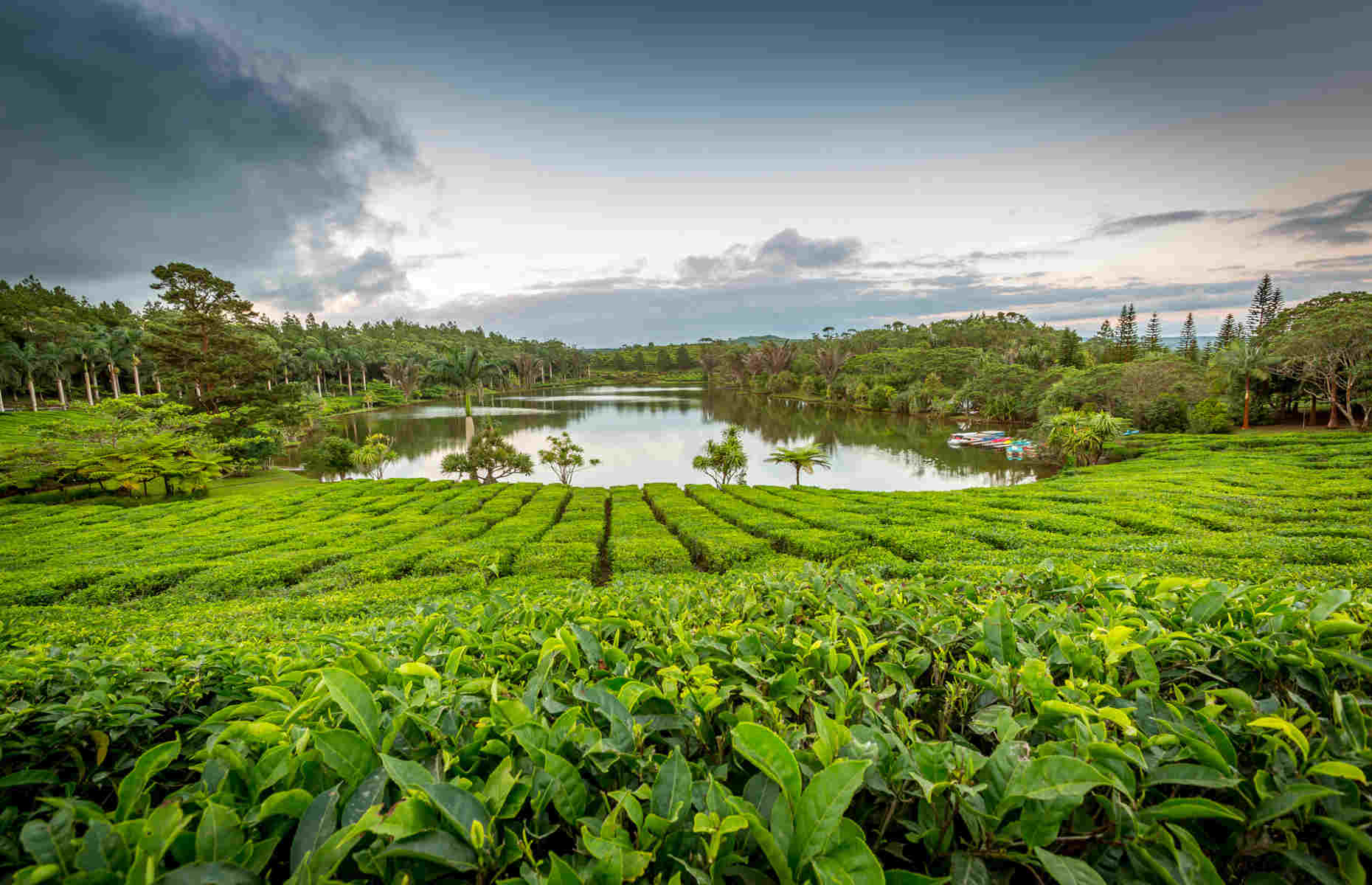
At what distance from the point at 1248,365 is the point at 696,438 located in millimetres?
30572

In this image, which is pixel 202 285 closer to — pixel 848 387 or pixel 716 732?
pixel 716 732

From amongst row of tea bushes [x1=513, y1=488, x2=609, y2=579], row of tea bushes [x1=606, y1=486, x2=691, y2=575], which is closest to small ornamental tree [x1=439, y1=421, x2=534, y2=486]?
row of tea bushes [x1=513, y1=488, x2=609, y2=579]

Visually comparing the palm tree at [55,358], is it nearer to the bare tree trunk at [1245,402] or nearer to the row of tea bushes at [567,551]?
the row of tea bushes at [567,551]

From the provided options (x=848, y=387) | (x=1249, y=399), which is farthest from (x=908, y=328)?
(x=1249, y=399)

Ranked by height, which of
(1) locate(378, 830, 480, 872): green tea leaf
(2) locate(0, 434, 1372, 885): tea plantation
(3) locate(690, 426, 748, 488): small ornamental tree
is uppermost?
(1) locate(378, 830, 480, 872): green tea leaf

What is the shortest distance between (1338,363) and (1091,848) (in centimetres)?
3760

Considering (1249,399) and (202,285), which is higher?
(202,285)

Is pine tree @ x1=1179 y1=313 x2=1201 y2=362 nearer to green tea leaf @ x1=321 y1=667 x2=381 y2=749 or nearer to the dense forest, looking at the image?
the dense forest

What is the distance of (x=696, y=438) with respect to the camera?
37.1m

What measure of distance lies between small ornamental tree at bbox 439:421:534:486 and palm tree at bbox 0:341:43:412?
123ft

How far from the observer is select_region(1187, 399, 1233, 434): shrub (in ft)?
87.3

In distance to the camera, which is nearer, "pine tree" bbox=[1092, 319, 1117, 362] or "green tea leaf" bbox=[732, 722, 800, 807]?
"green tea leaf" bbox=[732, 722, 800, 807]

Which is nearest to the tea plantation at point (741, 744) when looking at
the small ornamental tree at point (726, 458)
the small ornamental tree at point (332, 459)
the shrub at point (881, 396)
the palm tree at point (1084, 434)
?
the small ornamental tree at point (726, 458)

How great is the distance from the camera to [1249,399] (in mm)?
28391
